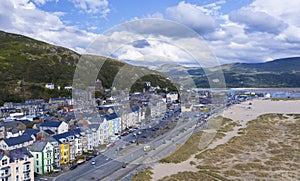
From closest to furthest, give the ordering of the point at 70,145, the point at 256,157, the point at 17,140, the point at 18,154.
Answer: the point at 18,154
the point at 17,140
the point at 70,145
the point at 256,157

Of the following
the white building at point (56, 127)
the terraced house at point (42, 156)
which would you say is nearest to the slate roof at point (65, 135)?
the terraced house at point (42, 156)

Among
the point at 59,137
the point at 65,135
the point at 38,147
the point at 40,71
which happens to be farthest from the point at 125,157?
the point at 40,71

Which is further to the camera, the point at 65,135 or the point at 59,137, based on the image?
the point at 65,135

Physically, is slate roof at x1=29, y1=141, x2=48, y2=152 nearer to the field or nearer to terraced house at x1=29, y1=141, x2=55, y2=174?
terraced house at x1=29, y1=141, x2=55, y2=174

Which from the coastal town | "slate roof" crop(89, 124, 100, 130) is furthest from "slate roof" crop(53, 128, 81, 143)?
"slate roof" crop(89, 124, 100, 130)

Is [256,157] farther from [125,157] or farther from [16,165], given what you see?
[16,165]

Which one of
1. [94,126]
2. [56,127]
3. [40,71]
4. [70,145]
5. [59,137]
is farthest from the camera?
[40,71]
